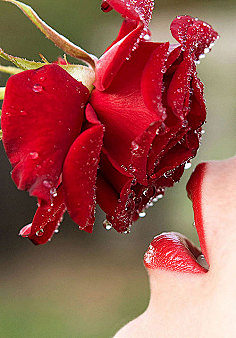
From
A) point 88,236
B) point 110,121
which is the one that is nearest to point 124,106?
point 110,121

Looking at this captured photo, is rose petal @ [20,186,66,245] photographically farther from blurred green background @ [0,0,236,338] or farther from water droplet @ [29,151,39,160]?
blurred green background @ [0,0,236,338]

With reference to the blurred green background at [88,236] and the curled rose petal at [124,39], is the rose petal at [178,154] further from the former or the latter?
the blurred green background at [88,236]

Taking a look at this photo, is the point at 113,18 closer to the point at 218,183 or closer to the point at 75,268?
the point at 75,268

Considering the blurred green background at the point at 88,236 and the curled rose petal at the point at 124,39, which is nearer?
the curled rose petal at the point at 124,39

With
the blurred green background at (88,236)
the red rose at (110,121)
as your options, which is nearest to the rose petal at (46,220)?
the red rose at (110,121)

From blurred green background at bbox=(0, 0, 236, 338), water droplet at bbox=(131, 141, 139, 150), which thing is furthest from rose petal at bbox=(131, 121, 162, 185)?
blurred green background at bbox=(0, 0, 236, 338)

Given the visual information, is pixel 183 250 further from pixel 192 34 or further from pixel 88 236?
pixel 88 236

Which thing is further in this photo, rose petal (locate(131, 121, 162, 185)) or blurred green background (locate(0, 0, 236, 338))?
blurred green background (locate(0, 0, 236, 338))
